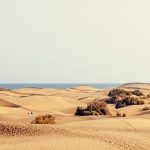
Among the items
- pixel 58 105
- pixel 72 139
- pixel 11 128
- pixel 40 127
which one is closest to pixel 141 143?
pixel 72 139

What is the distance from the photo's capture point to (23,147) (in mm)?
13398

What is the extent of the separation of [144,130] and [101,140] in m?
4.84

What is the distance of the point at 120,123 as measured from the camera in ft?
69.3

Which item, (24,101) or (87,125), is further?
(24,101)

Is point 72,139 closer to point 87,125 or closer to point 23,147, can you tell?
point 23,147

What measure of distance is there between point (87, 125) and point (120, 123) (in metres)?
1.92

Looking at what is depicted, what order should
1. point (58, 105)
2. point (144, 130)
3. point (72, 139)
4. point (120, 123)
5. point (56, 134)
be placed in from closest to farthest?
point (72, 139)
point (56, 134)
point (144, 130)
point (120, 123)
point (58, 105)

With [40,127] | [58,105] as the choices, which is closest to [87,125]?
[40,127]

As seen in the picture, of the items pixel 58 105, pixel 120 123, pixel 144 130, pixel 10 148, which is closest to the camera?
pixel 10 148

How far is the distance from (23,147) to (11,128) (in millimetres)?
3435

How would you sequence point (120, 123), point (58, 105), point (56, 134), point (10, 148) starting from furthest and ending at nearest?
point (58, 105) → point (120, 123) → point (56, 134) → point (10, 148)

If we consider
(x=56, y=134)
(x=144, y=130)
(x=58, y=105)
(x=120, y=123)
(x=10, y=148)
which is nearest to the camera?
(x=10, y=148)

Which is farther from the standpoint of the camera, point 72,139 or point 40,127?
point 40,127

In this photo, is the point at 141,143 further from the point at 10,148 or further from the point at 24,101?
the point at 24,101
